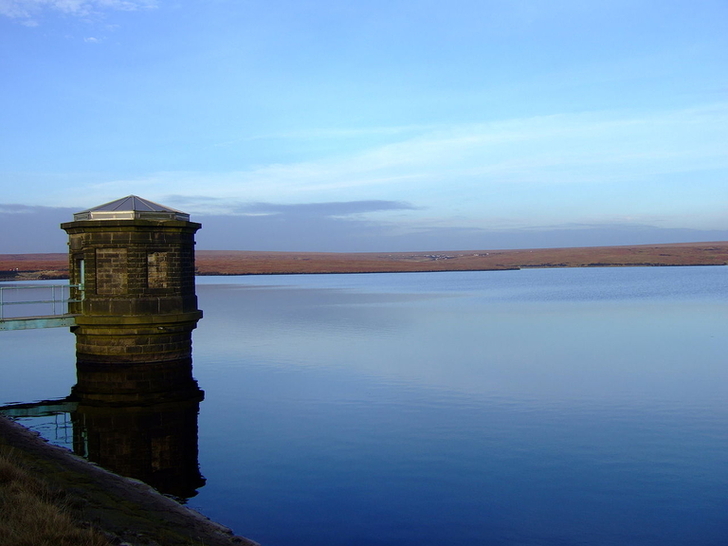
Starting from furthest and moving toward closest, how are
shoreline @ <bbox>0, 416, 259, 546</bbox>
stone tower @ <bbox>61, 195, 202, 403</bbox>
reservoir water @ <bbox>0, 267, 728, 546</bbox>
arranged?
1. stone tower @ <bbox>61, 195, 202, 403</bbox>
2. reservoir water @ <bbox>0, 267, 728, 546</bbox>
3. shoreline @ <bbox>0, 416, 259, 546</bbox>

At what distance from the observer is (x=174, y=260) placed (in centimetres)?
1830

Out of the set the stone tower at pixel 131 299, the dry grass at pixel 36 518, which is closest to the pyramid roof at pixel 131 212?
the stone tower at pixel 131 299

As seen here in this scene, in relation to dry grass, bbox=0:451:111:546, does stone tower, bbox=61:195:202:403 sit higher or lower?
higher

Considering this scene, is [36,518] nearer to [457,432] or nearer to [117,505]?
[117,505]

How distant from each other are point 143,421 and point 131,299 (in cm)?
447

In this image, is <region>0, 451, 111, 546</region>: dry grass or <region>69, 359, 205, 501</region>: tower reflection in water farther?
<region>69, 359, 205, 501</region>: tower reflection in water

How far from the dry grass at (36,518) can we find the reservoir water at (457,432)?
233 cm

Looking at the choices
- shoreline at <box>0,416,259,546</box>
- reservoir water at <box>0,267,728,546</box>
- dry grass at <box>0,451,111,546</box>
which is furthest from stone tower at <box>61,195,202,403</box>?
dry grass at <box>0,451,111,546</box>

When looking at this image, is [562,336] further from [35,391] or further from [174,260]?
[35,391]

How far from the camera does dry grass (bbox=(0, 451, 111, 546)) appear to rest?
5.89 metres

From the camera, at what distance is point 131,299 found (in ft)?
58.5

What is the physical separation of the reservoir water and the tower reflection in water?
1.35ft

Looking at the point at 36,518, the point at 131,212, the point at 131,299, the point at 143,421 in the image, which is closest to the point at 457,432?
the point at 143,421

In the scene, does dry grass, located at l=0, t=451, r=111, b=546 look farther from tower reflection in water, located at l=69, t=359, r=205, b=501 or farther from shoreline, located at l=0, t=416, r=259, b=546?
tower reflection in water, located at l=69, t=359, r=205, b=501
